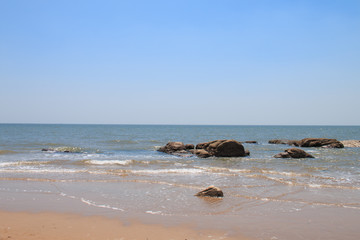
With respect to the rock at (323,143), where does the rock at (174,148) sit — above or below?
below

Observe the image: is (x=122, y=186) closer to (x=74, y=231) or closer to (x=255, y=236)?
(x=74, y=231)

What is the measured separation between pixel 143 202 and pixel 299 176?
9762mm

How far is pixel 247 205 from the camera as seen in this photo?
989cm

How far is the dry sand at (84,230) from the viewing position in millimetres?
6918

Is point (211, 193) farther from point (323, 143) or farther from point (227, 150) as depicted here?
point (323, 143)

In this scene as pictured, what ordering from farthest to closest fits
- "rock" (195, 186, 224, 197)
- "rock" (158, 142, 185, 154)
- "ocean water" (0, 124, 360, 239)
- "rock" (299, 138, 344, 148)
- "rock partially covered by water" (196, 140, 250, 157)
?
"rock" (299, 138, 344, 148), "rock" (158, 142, 185, 154), "rock partially covered by water" (196, 140, 250, 157), "rock" (195, 186, 224, 197), "ocean water" (0, 124, 360, 239)

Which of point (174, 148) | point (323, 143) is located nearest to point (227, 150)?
point (174, 148)

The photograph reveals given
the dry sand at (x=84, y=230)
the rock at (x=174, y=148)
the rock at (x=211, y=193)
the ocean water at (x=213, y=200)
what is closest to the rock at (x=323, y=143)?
the rock at (x=174, y=148)

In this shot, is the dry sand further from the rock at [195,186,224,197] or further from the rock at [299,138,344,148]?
the rock at [299,138,344,148]

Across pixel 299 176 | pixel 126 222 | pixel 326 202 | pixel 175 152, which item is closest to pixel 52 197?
pixel 126 222

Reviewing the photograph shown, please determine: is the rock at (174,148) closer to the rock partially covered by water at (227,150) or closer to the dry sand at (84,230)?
the rock partially covered by water at (227,150)

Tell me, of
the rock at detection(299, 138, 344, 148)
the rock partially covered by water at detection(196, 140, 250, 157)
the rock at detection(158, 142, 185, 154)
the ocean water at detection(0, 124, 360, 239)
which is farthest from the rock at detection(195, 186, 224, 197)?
the rock at detection(299, 138, 344, 148)

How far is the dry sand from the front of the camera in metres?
6.92

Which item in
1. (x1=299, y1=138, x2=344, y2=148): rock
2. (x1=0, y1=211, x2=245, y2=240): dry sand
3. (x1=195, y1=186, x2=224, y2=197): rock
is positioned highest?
(x1=299, y1=138, x2=344, y2=148): rock
